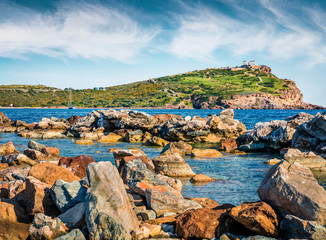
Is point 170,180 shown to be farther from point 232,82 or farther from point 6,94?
point 232,82

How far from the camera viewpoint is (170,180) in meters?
11.8

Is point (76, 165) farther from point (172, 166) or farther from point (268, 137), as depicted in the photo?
point (268, 137)

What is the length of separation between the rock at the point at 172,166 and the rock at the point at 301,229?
28.7 ft

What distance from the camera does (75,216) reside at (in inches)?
276

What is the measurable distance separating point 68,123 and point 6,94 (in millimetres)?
125430

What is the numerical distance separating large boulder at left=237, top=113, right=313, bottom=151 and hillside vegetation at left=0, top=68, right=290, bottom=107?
4752 inches

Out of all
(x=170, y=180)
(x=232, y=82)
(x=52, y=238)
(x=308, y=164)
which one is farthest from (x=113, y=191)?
(x=232, y=82)

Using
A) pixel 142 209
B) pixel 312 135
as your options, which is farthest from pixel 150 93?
pixel 142 209

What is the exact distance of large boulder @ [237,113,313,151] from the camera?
2373cm

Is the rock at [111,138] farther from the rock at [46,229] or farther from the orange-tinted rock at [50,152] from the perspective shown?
the rock at [46,229]

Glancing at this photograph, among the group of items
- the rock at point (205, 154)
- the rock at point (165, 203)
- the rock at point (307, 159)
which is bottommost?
→ the rock at point (205, 154)

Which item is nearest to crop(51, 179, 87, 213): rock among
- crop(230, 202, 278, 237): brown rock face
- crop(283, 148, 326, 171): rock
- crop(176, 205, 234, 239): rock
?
crop(176, 205, 234, 239): rock

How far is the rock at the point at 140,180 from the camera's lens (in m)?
9.64

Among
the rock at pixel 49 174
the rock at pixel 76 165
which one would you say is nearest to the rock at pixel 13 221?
the rock at pixel 49 174
